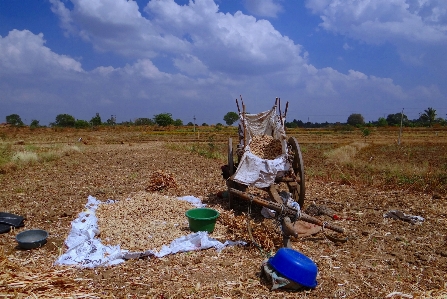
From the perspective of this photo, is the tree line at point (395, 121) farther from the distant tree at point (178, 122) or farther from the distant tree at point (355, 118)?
the distant tree at point (178, 122)

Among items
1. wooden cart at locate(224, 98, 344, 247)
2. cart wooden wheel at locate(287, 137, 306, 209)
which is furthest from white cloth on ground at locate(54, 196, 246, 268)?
cart wooden wheel at locate(287, 137, 306, 209)

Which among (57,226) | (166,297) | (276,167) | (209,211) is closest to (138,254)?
(166,297)

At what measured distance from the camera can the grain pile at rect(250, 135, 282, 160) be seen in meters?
6.00

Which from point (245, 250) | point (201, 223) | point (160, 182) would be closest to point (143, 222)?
point (201, 223)

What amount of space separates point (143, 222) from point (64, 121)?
45099 millimetres

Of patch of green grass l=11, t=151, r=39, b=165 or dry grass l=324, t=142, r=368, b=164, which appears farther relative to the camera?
dry grass l=324, t=142, r=368, b=164

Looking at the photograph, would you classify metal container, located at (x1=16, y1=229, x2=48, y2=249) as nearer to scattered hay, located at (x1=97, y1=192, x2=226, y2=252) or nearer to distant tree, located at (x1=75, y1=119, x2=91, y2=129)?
scattered hay, located at (x1=97, y1=192, x2=226, y2=252)

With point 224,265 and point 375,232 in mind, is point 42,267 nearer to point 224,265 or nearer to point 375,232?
point 224,265

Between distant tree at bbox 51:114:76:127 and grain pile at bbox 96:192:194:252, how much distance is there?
4094 cm

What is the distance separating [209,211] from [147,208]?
1187mm

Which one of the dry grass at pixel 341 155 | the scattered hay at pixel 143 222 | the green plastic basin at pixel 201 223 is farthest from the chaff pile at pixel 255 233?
the dry grass at pixel 341 155

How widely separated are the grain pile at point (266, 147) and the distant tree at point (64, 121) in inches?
1621

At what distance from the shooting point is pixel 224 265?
143 inches

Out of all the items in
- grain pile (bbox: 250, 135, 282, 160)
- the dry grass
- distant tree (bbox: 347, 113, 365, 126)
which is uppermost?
distant tree (bbox: 347, 113, 365, 126)
